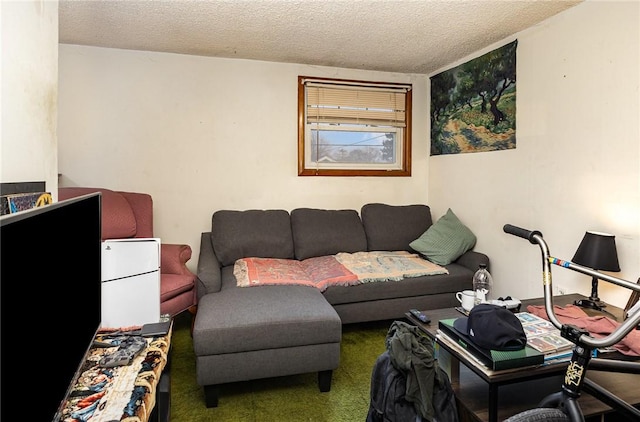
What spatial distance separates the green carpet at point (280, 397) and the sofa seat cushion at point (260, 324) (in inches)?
12.7

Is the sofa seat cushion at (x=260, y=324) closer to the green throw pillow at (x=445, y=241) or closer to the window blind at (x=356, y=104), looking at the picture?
the green throw pillow at (x=445, y=241)

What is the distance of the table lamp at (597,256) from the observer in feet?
6.57

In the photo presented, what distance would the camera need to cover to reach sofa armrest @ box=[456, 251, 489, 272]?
306 cm

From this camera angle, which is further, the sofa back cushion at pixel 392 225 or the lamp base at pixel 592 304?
the sofa back cushion at pixel 392 225

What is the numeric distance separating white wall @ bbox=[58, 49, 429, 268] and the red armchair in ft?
1.36

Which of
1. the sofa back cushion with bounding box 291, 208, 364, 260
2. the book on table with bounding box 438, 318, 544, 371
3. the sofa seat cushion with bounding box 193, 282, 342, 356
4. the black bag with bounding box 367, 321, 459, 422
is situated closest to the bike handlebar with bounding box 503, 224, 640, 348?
the book on table with bounding box 438, 318, 544, 371

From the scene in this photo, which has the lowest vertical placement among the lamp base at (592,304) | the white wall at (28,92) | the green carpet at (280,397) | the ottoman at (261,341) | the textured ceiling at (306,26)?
the green carpet at (280,397)

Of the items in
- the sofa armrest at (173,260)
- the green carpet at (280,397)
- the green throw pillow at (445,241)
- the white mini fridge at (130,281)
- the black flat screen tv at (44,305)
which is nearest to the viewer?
the black flat screen tv at (44,305)

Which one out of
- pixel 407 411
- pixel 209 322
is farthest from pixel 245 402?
pixel 407 411

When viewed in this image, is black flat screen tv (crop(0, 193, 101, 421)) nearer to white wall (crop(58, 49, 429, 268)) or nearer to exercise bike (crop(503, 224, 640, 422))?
exercise bike (crop(503, 224, 640, 422))

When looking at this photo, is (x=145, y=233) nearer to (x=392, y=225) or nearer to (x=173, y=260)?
(x=173, y=260)

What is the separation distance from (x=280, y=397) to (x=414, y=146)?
116 inches

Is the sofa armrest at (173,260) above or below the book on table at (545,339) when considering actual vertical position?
above

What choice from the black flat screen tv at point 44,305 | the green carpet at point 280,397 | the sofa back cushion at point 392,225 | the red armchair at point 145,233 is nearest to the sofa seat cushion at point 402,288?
the green carpet at point 280,397
